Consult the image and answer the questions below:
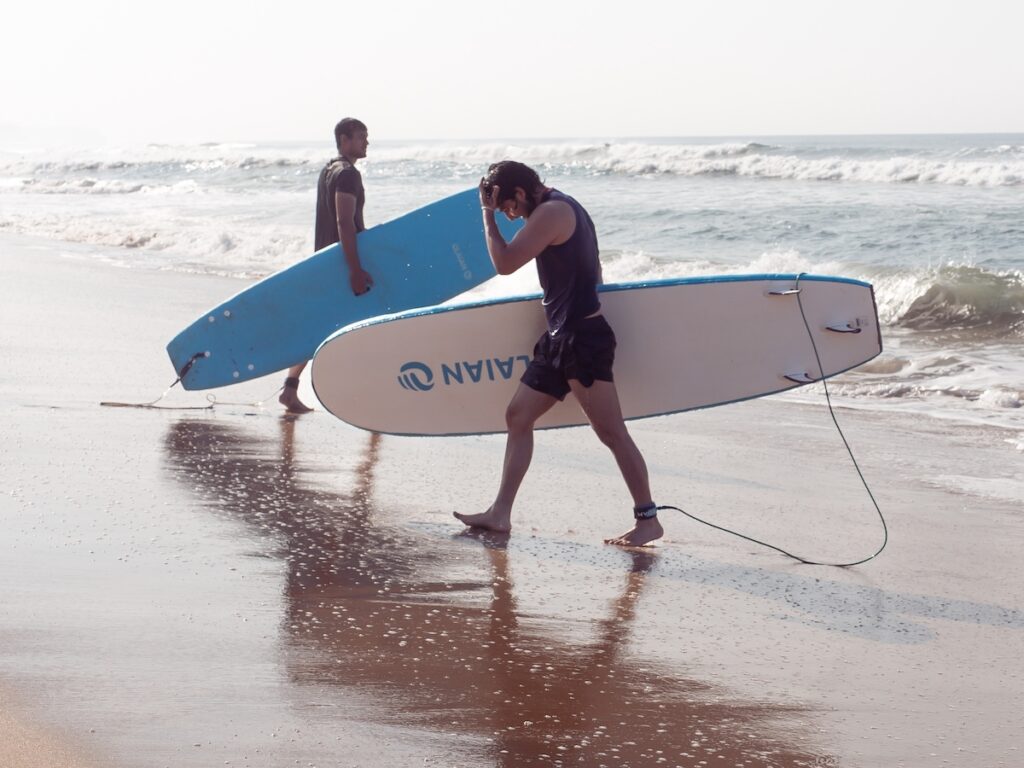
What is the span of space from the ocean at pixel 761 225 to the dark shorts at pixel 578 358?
10.4 ft

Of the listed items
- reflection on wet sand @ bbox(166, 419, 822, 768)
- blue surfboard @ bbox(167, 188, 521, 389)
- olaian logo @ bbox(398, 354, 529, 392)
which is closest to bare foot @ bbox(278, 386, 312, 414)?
blue surfboard @ bbox(167, 188, 521, 389)

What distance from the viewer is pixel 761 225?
62.5 feet

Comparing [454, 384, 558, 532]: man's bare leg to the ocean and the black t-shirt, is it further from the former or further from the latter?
the ocean

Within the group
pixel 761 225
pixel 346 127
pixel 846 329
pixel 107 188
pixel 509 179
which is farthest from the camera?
pixel 107 188

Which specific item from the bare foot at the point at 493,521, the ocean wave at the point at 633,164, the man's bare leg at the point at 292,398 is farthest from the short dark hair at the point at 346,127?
the ocean wave at the point at 633,164

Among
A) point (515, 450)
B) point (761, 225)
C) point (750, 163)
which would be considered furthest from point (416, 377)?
point (750, 163)

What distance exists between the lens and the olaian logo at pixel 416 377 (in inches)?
199

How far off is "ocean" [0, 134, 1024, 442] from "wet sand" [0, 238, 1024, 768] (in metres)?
2.27

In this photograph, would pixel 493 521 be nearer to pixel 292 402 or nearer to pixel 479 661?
pixel 479 661

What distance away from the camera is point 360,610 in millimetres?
3436

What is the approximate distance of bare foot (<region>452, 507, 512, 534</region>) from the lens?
4293 millimetres

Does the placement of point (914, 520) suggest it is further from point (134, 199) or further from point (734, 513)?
point (134, 199)

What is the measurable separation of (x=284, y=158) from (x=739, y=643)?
4314cm

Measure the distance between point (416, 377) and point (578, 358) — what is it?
3.65 feet
